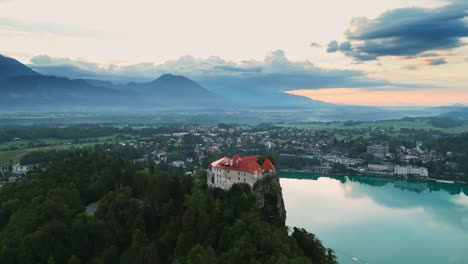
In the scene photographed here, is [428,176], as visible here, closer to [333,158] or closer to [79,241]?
[333,158]

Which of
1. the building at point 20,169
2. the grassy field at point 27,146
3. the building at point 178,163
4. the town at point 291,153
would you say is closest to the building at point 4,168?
the town at point 291,153

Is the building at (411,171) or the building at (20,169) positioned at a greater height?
the building at (20,169)

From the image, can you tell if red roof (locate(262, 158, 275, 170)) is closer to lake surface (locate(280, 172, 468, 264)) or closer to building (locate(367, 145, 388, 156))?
lake surface (locate(280, 172, 468, 264))

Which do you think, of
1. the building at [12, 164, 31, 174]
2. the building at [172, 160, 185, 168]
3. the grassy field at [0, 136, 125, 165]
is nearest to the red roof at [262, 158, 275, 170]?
Result: the building at [172, 160, 185, 168]

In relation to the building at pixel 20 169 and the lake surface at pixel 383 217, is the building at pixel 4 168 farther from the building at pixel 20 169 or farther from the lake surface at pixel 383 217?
the lake surface at pixel 383 217

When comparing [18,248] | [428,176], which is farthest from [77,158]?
[428,176]

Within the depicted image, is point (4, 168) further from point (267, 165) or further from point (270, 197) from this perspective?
point (270, 197)
